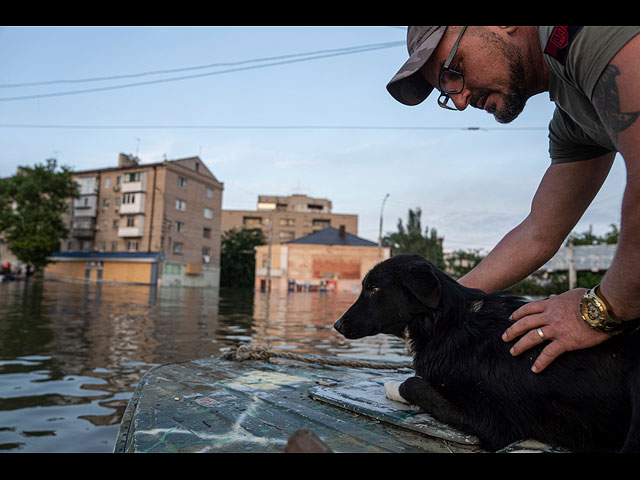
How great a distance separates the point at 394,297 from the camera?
266cm

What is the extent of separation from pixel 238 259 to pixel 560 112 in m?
68.4

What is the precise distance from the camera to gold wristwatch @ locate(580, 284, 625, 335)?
162 cm

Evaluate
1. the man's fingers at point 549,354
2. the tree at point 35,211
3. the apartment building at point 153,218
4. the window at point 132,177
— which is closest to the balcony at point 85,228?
the apartment building at point 153,218

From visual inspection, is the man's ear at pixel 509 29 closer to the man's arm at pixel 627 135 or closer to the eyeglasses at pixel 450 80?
the eyeglasses at pixel 450 80

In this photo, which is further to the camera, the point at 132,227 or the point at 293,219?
the point at 293,219

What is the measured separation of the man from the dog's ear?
0.47 m

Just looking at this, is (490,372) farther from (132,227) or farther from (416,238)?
(132,227)

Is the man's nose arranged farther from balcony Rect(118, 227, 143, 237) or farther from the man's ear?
balcony Rect(118, 227, 143, 237)

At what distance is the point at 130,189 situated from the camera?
54.0 m

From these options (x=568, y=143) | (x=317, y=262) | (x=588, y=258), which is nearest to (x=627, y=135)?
(x=568, y=143)

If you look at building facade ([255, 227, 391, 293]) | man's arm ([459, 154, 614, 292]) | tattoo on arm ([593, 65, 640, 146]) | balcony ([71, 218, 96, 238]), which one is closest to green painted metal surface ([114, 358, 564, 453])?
man's arm ([459, 154, 614, 292])

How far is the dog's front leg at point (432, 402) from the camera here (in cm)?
208

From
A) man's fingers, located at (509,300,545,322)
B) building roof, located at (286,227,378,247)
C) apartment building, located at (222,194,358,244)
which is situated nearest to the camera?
man's fingers, located at (509,300,545,322)
